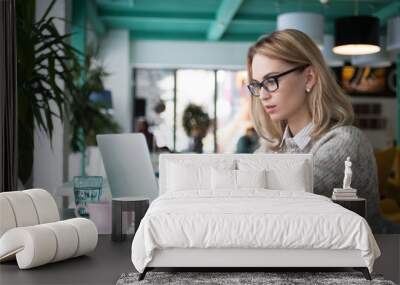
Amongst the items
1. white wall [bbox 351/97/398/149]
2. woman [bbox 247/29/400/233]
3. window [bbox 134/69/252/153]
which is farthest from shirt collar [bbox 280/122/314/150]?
white wall [bbox 351/97/398/149]

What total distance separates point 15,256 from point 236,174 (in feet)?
4.67

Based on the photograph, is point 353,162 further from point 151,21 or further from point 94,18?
point 151,21

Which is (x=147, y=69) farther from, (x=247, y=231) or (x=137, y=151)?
(x=247, y=231)

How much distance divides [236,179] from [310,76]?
0.82 meters

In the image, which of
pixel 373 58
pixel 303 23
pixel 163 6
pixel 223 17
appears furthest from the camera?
pixel 163 6

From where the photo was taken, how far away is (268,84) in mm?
3820

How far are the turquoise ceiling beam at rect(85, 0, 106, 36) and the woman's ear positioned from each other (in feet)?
27.3

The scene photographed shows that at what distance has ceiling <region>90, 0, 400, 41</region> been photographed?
12.3 m

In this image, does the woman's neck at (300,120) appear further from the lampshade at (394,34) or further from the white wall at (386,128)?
the white wall at (386,128)

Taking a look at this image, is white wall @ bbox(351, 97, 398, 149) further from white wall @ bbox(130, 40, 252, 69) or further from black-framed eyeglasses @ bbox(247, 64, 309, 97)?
black-framed eyeglasses @ bbox(247, 64, 309, 97)

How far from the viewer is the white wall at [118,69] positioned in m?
14.3

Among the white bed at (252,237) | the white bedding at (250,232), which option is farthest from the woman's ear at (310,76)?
the white bedding at (250,232)

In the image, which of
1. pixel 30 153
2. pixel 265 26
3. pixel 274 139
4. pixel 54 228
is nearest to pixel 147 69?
pixel 265 26

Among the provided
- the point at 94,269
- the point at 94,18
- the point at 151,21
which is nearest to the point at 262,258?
the point at 94,269
